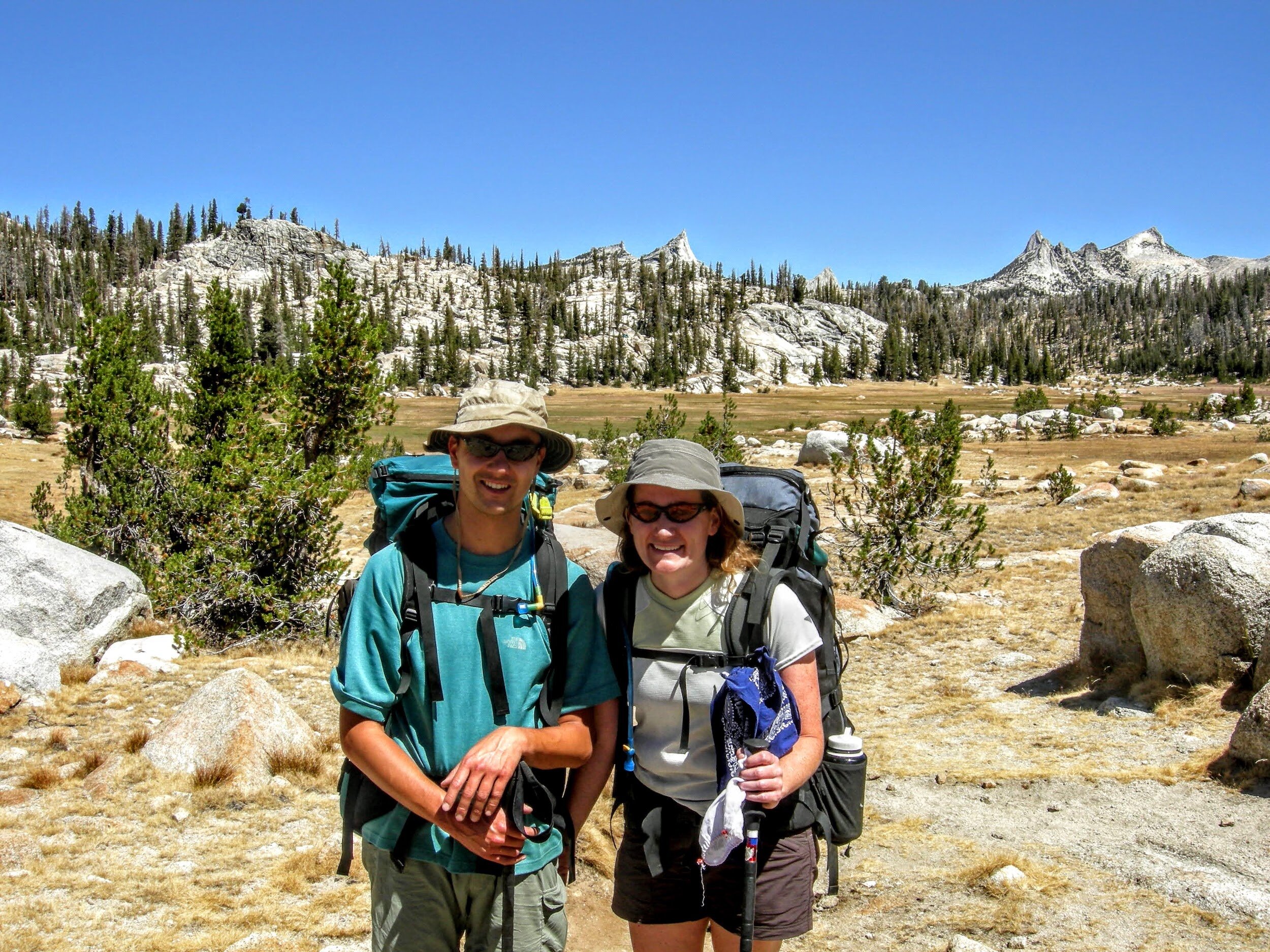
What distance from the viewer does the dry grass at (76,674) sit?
9.06 meters

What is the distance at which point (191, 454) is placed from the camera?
16.4m

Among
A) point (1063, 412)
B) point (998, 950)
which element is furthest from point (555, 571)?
point (1063, 412)

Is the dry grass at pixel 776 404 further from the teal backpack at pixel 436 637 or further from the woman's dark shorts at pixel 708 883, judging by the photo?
Answer: the teal backpack at pixel 436 637

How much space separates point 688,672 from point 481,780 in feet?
2.38

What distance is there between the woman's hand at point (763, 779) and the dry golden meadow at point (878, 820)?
2678mm

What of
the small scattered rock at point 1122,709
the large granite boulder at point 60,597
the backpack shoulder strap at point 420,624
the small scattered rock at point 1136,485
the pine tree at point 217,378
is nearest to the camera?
the backpack shoulder strap at point 420,624

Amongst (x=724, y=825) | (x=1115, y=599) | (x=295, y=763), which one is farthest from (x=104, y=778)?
(x=1115, y=599)

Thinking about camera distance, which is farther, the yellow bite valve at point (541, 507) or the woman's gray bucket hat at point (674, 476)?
the yellow bite valve at point (541, 507)

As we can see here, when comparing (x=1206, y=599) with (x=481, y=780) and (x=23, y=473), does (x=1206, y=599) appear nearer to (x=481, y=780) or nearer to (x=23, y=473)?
(x=481, y=780)

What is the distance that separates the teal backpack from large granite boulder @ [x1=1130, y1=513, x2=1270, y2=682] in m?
7.23

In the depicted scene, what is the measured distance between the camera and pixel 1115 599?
9.12 m

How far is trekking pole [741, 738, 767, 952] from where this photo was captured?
8.43 feet

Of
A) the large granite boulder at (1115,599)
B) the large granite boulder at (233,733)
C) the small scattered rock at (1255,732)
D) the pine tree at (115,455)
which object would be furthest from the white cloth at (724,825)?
the pine tree at (115,455)

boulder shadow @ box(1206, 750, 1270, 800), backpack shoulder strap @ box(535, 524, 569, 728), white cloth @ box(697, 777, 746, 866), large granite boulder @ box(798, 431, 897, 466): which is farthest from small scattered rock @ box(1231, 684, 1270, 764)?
large granite boulder @ box(798, 431, 897, 466)
